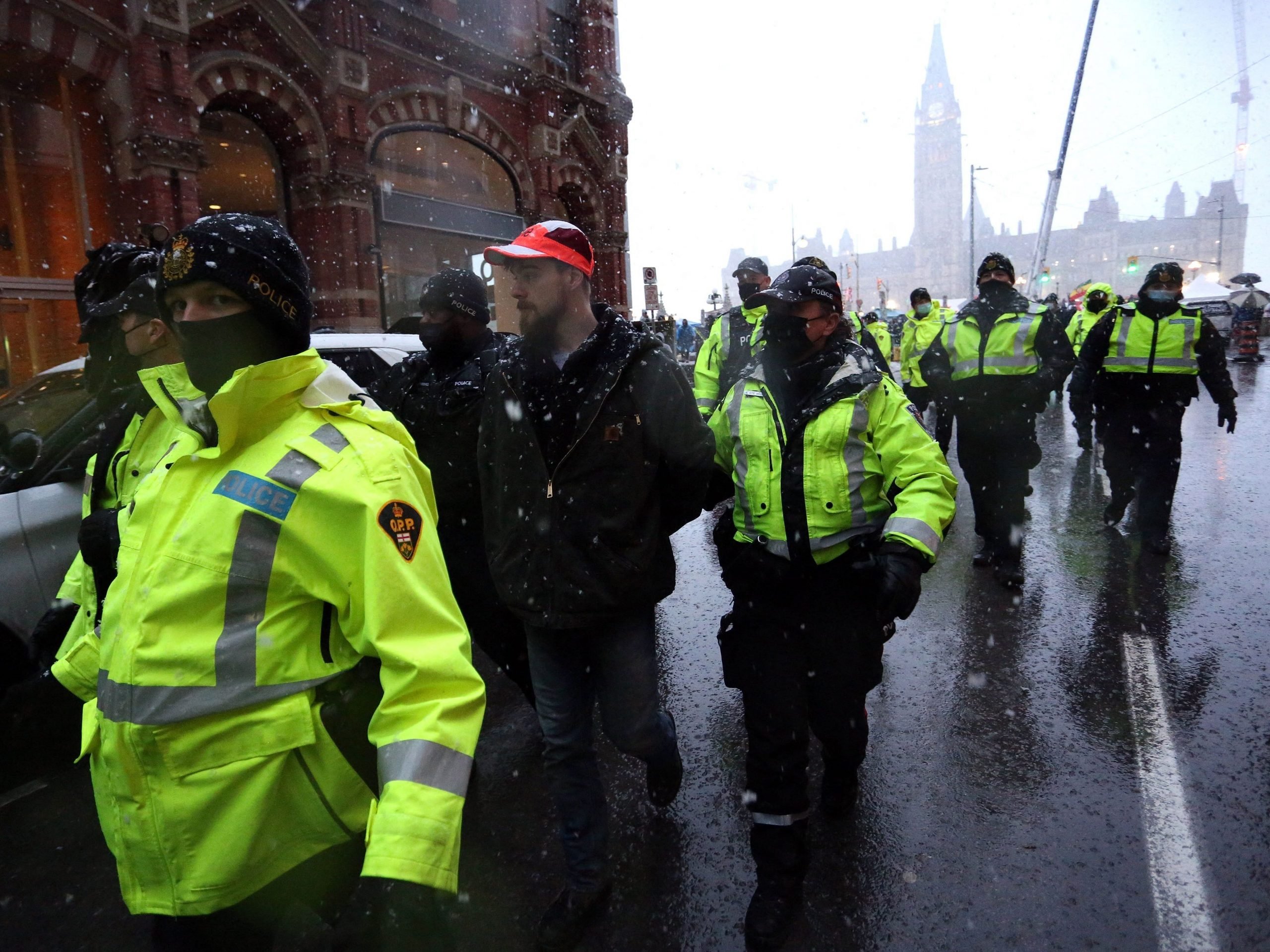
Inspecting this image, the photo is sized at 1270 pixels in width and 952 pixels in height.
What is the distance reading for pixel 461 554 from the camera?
3404 millimetres

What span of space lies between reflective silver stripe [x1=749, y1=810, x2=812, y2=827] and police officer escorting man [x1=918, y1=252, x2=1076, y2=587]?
11.9 feet

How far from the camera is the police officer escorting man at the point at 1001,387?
5.54 metres

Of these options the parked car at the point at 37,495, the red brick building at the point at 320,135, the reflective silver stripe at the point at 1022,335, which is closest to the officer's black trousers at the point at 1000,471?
the reflective silver stripe at the point at 1022,335

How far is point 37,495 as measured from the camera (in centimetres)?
375

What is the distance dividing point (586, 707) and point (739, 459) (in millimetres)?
994

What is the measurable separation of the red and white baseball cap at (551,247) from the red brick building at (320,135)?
280 centimetres

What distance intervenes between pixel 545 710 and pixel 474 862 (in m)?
0.78

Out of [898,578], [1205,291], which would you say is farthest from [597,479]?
[1205,291]

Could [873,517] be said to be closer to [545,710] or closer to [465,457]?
[545,710]

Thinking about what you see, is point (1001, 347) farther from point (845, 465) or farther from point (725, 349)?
point (845, 465)

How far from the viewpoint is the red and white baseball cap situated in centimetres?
250

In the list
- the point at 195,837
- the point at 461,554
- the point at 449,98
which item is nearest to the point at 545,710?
the point at 461,554

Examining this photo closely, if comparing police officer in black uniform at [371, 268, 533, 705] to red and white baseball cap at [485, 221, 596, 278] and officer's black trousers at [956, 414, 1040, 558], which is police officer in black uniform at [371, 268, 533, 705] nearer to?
red and white baseball cap at [485, 221, 596, 278]

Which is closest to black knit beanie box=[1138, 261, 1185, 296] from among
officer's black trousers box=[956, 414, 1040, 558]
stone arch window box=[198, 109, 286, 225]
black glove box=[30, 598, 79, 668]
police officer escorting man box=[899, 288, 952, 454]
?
officer's black trousers box=[956, 414, 1040, 558]
